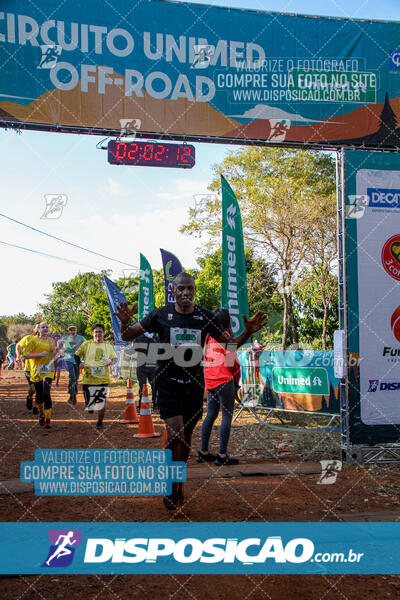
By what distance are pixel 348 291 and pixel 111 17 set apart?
548 cm

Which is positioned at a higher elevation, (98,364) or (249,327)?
(249,327)

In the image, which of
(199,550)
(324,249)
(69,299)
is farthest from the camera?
(69,299)

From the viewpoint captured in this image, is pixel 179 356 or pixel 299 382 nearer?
pixel 179 356

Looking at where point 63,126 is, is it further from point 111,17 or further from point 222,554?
point 222,554

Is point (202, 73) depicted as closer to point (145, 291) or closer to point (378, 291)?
point (378, 291)

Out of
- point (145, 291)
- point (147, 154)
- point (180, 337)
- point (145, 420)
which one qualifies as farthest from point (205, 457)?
point (145, 291)

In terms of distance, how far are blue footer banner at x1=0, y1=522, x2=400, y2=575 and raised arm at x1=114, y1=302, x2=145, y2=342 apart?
5.21 ft

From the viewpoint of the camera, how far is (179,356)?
15.6 feet

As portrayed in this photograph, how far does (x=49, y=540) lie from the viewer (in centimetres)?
385

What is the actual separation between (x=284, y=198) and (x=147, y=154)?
17.5m

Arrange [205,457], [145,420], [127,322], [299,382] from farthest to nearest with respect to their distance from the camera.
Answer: [299,382], [145,420], [205,457], [127,322]

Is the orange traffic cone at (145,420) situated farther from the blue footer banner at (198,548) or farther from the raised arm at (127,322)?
the blue footer banner at (198,548)

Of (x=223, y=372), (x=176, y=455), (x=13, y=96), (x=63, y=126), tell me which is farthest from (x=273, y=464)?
(x=13, y=96)

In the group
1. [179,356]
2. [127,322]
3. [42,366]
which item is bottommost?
[42,366]
